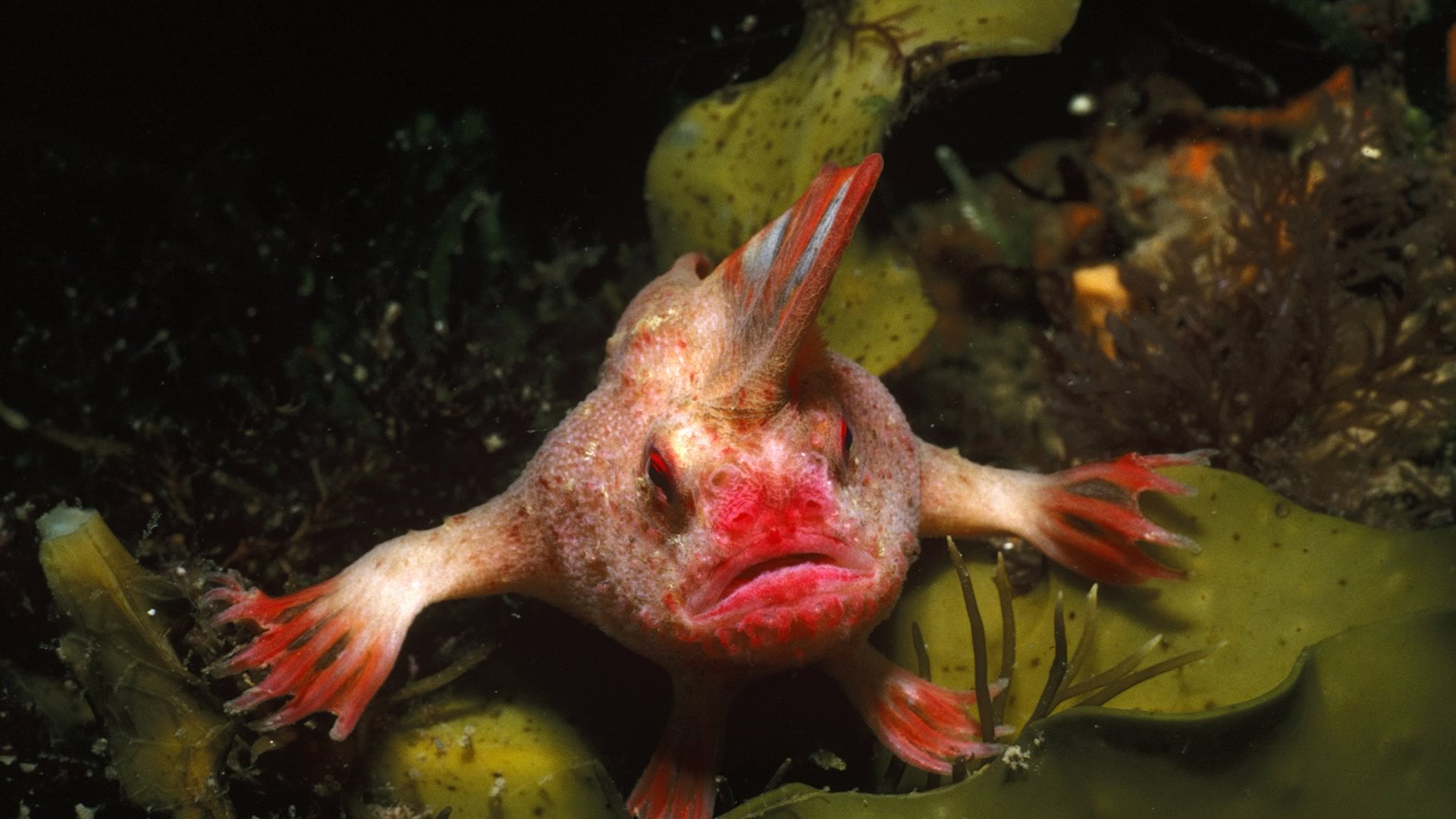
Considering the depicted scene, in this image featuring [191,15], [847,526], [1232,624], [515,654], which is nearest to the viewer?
[847,526]

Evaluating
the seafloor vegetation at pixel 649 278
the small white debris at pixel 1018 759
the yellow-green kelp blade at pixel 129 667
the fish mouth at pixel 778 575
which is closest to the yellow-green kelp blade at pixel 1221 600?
the seafloor vegetation at pixel 649 278

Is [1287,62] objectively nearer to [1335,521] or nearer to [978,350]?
[978,350]

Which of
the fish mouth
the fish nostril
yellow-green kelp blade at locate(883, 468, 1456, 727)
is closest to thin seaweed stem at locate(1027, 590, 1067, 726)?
yellow-green kelp blade at locate(883, 468, 1456, 727)

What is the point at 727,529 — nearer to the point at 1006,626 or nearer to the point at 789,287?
the point at 789,287

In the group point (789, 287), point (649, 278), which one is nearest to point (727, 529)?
point (789, 287)

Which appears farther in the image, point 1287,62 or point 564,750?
point 1287,62

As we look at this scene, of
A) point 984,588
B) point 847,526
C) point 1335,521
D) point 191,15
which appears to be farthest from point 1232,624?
point 191,15

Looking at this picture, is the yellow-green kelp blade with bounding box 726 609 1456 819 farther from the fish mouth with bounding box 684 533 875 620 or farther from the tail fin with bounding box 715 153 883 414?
the tail fin with bounding box 715 153 883 414
